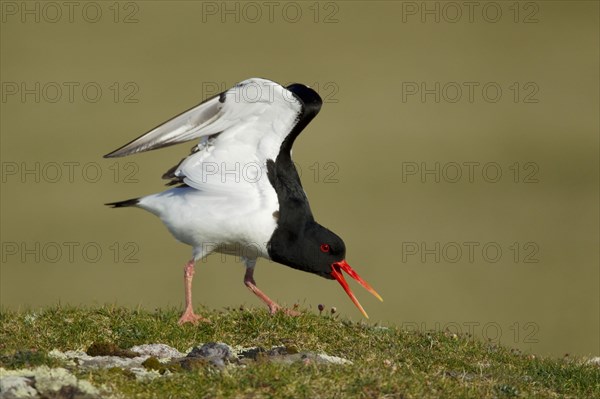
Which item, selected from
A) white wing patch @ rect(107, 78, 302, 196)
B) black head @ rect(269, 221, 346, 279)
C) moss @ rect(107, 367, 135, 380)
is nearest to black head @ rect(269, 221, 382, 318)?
black head @ rect(269, 221, 346, 279)

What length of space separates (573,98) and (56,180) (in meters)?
20.9

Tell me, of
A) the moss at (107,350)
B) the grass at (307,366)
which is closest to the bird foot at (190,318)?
the grass at (307,366)

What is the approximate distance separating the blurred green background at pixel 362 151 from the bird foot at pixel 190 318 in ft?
30.4

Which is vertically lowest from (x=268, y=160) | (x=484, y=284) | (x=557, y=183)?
(x=484, y=284)

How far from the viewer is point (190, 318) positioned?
40.0 feet

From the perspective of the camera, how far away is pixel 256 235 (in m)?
13.2

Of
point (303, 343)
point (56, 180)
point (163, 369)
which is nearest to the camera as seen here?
point (163, 369)

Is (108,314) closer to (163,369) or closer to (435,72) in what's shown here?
(163,369)

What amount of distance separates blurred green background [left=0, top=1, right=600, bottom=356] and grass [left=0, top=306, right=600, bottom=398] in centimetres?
908

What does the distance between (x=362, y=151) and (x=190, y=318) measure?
82.9 ft

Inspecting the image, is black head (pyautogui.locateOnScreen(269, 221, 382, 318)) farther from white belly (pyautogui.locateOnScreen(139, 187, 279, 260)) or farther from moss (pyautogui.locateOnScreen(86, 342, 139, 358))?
moss (pyautogui.locateOnScreen(86, 342, 139, 358))

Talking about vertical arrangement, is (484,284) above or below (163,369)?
below

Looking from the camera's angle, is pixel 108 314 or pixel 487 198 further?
pixel 487 198

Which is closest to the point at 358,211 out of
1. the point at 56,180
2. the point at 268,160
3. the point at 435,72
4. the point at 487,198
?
the point at 487,198
